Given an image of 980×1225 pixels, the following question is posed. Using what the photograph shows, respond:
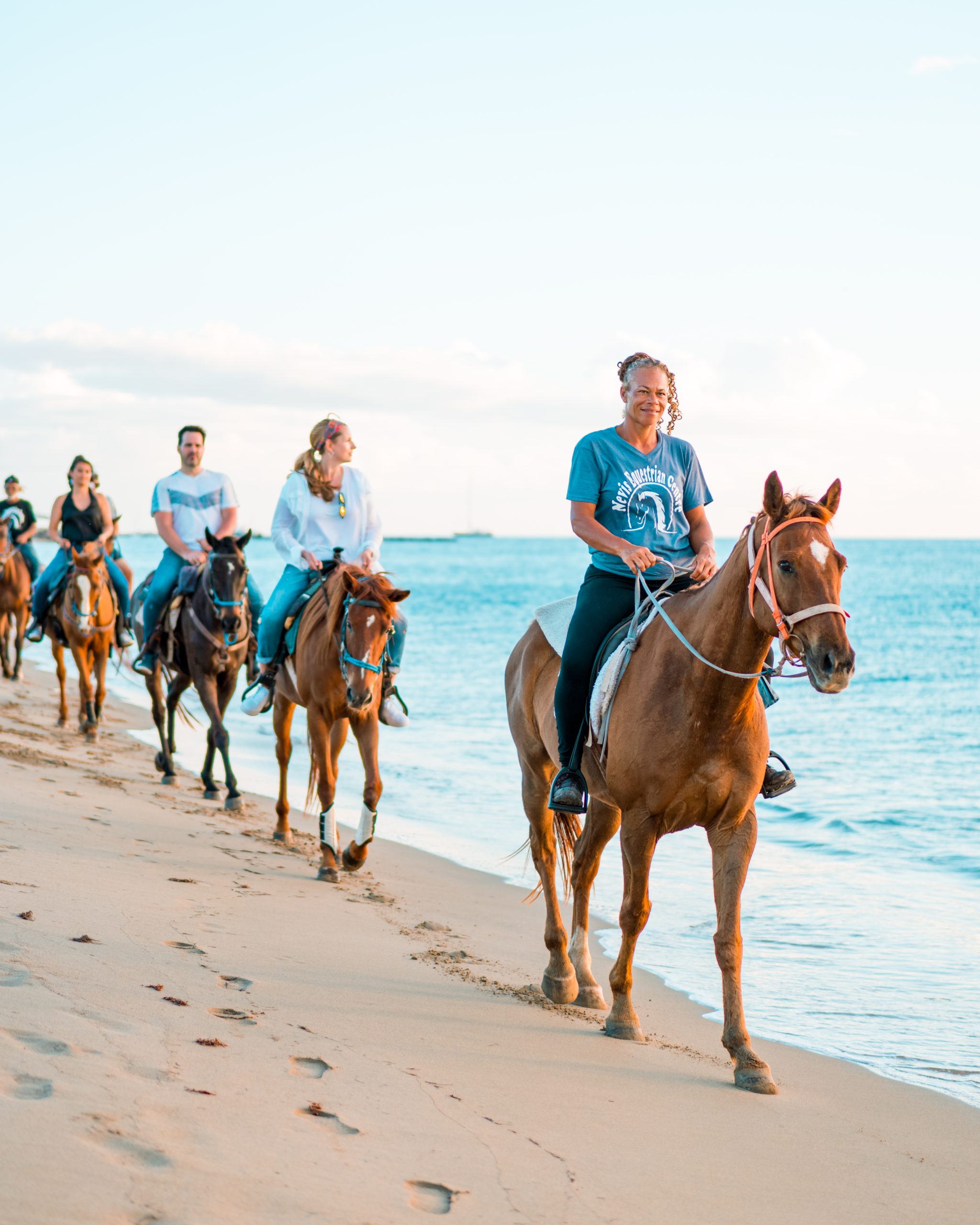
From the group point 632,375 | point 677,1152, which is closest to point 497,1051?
point 677,1152

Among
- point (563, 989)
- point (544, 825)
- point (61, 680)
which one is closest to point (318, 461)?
point (544, 825)

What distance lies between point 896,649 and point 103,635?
2806 centimetres

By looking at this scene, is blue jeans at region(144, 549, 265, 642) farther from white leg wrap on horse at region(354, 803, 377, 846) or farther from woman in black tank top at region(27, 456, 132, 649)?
white leg wrap on horse at region(354, 803, 377, 846)

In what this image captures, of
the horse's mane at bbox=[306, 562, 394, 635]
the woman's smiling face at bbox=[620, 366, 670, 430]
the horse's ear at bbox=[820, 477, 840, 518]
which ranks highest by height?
the woman's smiling face at bbox=[620, 366, 670, 430]

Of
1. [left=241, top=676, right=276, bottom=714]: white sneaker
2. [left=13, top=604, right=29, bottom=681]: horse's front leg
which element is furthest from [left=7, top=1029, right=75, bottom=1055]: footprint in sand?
[left=13, top=604, right=29, bottom=681]: horse's front leg

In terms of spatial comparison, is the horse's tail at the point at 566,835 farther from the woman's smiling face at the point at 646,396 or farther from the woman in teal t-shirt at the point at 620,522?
the woman's smiling face at the point at 646,396

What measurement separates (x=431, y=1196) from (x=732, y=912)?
6.76ft

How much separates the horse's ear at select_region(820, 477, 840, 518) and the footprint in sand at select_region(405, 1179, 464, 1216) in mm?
2695

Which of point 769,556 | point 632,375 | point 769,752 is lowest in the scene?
point 769,752

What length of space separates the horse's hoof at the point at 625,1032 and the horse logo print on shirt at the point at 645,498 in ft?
7.26

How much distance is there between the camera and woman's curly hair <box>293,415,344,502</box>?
848cm

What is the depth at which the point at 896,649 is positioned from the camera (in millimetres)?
35625

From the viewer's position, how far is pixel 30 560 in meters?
18.5

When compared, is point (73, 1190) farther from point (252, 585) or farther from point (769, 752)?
point (252, 585)
